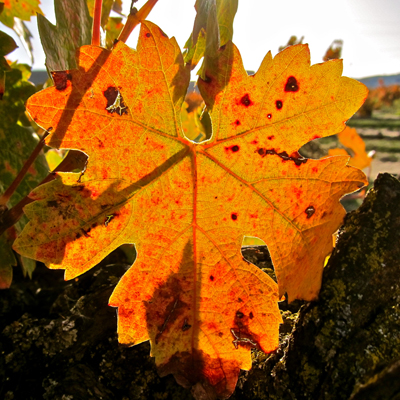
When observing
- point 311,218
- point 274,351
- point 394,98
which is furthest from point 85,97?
point 394,98

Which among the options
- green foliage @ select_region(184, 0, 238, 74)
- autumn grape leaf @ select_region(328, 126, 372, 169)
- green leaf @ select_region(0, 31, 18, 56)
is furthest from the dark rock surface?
autumn grape leaf @ select_region(328, 126, 372, 169)

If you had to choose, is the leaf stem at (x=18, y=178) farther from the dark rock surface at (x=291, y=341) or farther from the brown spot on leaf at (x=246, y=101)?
the brown spot on leaf at (x=246, y=101)

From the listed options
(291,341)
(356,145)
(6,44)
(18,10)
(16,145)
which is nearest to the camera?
(291,341)

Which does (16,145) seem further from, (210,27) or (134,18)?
(210,27)

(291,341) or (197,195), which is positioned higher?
(197,195)

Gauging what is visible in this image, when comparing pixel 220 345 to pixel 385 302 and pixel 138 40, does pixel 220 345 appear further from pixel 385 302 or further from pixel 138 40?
pixel 138 40

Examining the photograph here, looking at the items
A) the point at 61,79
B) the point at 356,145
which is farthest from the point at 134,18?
the point at 356,145
